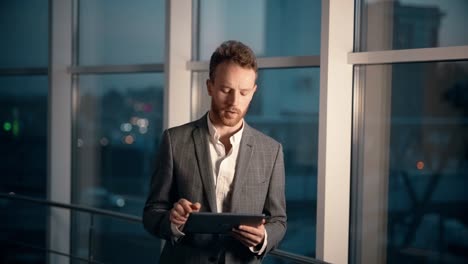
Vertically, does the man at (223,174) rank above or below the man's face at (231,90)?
below

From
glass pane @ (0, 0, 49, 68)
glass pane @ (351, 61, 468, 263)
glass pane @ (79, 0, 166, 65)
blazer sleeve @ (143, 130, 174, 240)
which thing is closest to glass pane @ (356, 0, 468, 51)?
glass pane @ (351, 61, 468, 263)

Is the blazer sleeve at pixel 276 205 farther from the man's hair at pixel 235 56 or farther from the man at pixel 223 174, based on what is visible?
the man's hair at pixel 235 56

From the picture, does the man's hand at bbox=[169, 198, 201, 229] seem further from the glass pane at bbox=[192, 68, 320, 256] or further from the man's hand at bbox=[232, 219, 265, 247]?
the glass pane at bbox=[192, 68, 320, 256]

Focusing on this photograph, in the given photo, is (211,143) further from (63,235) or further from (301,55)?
(63,235)

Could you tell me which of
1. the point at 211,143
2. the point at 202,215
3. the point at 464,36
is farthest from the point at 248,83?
the point at 464,36

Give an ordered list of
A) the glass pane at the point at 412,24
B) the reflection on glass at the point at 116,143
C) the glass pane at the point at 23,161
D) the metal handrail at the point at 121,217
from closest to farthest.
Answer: the glass pane at the point at 412,24
the metal handrail at the point at 121,217
the reflection on glass at the point at 116,143
the glass pane at the point at 23,161

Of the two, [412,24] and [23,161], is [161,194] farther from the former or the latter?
[23,161]

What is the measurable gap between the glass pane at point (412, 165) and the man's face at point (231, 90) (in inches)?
81.0

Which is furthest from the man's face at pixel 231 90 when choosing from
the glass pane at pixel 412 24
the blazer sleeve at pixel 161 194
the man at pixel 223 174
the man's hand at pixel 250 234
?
the glass pane at pixel 412 24

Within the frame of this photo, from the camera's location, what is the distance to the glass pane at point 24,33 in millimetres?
7551

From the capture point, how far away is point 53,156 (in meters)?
7.23

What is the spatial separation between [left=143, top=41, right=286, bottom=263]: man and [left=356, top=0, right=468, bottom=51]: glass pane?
198cm

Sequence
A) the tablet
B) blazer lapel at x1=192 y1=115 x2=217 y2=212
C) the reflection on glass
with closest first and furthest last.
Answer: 1. the tablet
2. blazer lapel at x1=192 y1=115 x2=217 y2=212
3. the reflection on glass

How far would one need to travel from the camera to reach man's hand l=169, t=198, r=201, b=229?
2.20 metres
